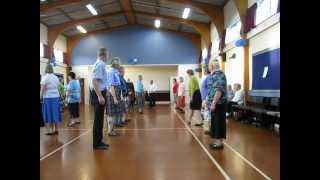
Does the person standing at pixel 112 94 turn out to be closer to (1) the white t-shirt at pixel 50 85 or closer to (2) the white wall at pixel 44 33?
(1) the white t-shirt at pixel 50 85

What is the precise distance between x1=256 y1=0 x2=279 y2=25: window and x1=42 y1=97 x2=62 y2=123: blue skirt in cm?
587

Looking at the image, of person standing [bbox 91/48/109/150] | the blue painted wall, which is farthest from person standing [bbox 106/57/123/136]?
the blue painted wall

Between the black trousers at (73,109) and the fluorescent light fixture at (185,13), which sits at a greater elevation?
the fluorescent light fixture at (185,13)

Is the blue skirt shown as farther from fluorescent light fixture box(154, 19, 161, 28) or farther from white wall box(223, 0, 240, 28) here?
fluorescent light fixture box(154, 19, 161, 28)

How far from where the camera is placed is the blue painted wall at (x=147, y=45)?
22969mm

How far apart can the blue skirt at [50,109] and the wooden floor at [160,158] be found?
1.24 feet

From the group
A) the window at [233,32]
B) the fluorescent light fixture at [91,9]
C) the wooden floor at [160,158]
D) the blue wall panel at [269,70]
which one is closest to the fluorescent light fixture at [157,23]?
the fluorescent light fixture at [91,9]

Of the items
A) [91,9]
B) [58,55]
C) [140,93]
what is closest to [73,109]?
[140,93]

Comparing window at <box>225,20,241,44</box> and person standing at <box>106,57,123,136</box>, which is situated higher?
window at <box>225,20,241,44</box>

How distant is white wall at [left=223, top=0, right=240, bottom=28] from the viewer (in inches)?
541

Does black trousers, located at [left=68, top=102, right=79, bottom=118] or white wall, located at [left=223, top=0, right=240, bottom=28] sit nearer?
black trousers, located at [left=68, top=102, right=79, bottom=118]

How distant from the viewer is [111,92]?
6.80 meters
